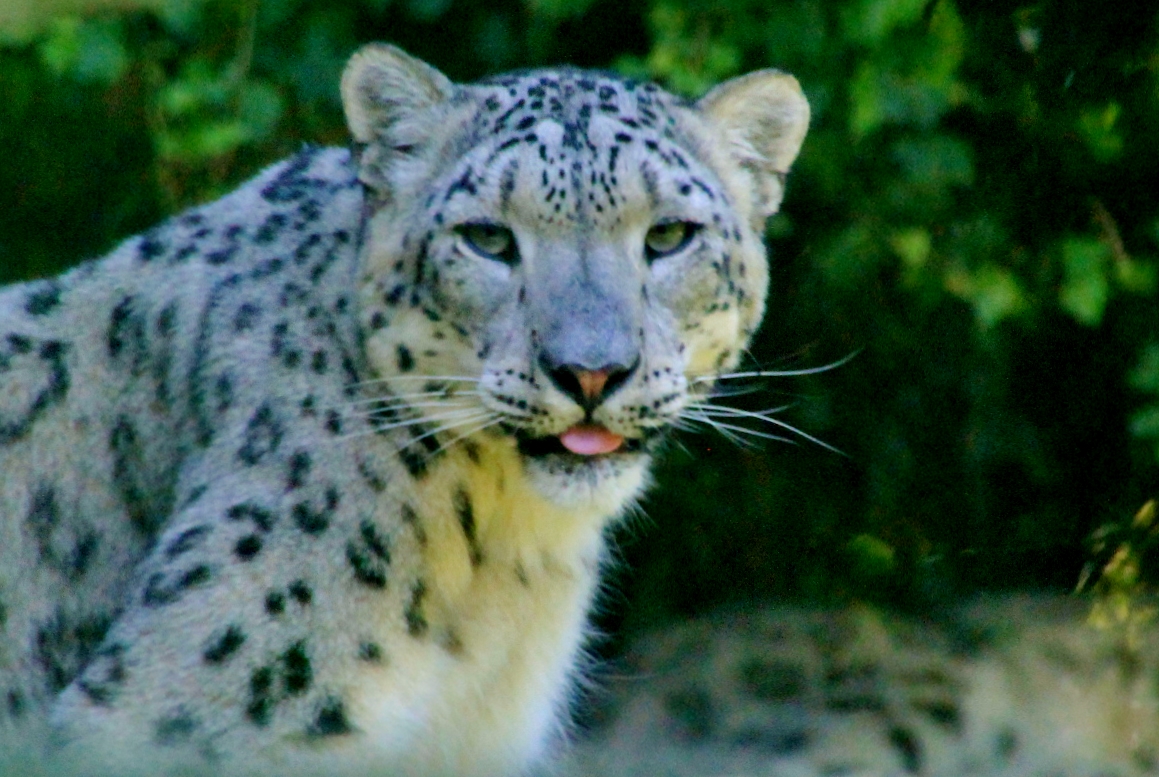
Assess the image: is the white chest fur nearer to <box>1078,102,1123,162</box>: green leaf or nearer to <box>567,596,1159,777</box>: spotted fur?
<box>567,596,1159,777</box>: spotted fur

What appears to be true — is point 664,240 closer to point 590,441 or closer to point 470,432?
point 590,441

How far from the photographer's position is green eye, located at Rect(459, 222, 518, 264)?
127 inches

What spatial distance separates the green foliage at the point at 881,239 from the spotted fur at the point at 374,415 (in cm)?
117

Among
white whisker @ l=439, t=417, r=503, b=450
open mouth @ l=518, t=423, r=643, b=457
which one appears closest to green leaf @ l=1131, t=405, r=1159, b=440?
open mouth @ l=518, t=423, r=643, b=457

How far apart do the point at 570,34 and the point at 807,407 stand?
54.5 inches

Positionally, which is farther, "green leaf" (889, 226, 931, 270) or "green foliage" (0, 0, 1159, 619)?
"green leaf" (889, 226, 931, 270)

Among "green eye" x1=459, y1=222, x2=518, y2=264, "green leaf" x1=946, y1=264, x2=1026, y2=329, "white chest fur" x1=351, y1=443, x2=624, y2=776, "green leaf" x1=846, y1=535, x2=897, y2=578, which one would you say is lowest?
"green leaf" x1=846, y1=535, x2=897, y2=578

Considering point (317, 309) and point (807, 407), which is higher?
point (317, 309)

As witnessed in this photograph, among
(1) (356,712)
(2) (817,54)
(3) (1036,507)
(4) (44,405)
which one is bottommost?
(3) (1036,507)

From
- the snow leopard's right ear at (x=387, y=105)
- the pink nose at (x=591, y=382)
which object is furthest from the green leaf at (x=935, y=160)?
the pink nose at (x=591, y=382)

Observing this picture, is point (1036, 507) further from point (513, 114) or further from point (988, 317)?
point (513, 114)

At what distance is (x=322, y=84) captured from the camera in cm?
550

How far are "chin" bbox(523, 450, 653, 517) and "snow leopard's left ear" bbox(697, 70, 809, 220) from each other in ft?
2.50

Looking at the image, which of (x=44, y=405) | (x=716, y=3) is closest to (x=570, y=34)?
(x=716, y=3)
